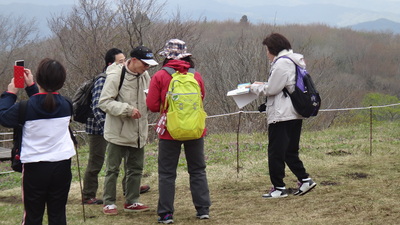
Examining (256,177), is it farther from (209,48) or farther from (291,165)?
(209,48)

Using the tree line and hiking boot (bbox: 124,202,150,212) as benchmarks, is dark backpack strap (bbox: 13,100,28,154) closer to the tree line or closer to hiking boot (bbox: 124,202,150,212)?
hiking boot (bbox: 124,202,150,212)

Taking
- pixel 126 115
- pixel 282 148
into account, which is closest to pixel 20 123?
pixel 126 115

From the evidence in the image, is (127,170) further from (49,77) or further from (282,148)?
(49,77)

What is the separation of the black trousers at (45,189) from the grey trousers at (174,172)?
1291 millimetres

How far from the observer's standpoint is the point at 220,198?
6.62 m

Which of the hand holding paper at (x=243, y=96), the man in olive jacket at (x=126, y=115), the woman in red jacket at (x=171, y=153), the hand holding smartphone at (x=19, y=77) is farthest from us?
the hand holding paper at (x=243, y=96)

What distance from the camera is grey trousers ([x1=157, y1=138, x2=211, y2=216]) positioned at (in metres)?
5.45

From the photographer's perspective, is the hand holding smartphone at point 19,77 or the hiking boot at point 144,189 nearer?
the hand holding smartphone at point 19,77

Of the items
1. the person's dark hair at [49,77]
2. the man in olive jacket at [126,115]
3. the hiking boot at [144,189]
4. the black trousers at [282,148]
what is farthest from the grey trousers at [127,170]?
the person's dark hair at [49,77]

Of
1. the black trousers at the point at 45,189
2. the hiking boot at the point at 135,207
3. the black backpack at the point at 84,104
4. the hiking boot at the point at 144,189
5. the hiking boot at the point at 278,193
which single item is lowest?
the hiking boot at the point at 144,189

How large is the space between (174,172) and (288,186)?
2.08 metres

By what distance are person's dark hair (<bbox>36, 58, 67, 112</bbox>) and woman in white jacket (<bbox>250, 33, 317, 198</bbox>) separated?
2588 mm

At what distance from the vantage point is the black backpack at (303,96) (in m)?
5.96

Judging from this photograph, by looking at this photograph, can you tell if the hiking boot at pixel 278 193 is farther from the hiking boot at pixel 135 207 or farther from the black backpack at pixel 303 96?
the hiking boot at pixel 135 207
